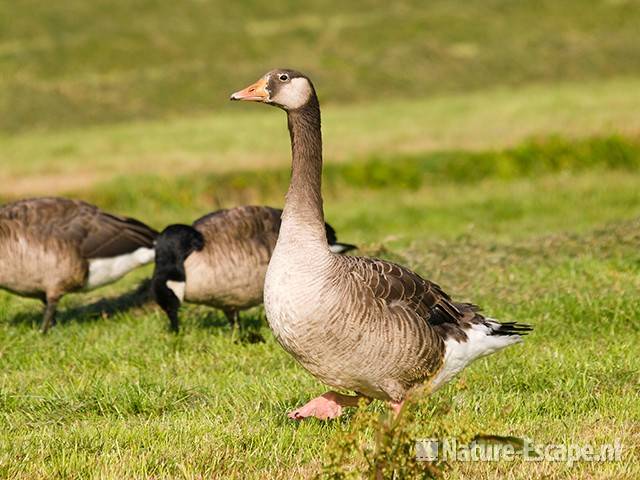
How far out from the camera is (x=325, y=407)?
6871 millimetres

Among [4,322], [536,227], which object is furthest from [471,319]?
[536,227]

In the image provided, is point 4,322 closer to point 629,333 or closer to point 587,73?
point 629,333

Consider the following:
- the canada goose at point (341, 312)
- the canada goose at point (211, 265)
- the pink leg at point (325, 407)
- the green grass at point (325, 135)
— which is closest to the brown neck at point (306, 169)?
the canada goose at point (341, 312)

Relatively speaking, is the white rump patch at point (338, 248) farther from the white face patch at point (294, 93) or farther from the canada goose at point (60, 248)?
the white face patch at point (294, 93)

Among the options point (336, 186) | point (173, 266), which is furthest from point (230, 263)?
point (336, 186)

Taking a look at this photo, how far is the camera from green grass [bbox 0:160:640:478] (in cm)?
632

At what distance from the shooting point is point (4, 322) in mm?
12055

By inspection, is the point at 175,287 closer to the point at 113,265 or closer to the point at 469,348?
the point at 113,265

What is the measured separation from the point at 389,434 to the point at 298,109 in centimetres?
285

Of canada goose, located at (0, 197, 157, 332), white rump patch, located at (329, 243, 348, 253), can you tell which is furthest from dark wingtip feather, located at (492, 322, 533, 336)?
canada goose, located at (0, 197, 157, 332)

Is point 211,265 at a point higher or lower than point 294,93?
lower

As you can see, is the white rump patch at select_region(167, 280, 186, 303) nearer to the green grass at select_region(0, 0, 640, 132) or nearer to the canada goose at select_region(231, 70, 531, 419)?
the canada goose at select_region(231, 70, 531, 419)

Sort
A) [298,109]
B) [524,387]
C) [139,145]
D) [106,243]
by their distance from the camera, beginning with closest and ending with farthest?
[298,109], [524,387], [106,243], [139,145]

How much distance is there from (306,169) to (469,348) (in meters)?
1.78
